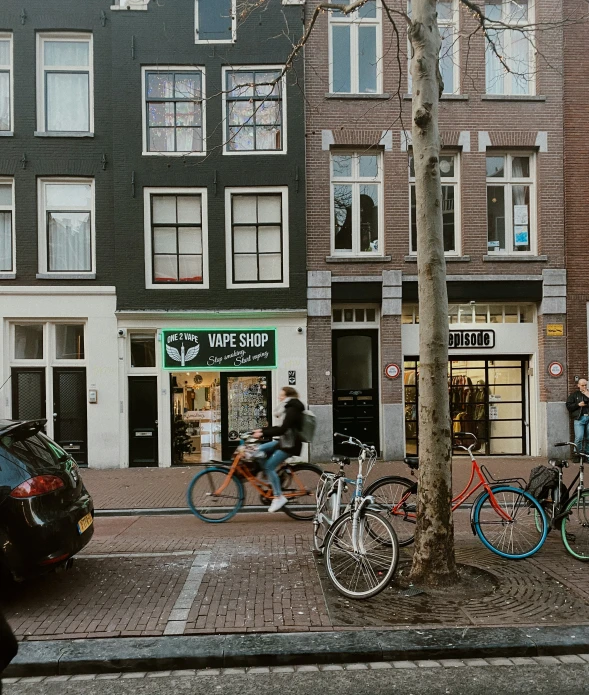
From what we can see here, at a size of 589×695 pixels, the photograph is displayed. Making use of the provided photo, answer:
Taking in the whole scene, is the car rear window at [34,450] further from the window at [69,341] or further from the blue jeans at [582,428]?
the blue jeans at [582,428]

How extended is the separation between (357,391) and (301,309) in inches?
96.7

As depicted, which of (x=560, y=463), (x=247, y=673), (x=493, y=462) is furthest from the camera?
(x=493, y=462)

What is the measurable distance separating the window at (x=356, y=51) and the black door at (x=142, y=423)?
8278mm

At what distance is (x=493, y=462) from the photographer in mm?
13258

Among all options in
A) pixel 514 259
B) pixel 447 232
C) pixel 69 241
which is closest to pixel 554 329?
pixel 514 259

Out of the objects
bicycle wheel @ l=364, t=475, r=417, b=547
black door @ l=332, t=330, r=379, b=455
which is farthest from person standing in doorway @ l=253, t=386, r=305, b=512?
black door @ l=332, t=330, r=379, b=455

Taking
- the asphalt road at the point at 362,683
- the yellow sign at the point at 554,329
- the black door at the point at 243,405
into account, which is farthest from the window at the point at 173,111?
the asphalt road at the point at 362,683

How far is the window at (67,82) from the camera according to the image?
44.8 feet

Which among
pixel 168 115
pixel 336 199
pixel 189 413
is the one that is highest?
pixel 168 115

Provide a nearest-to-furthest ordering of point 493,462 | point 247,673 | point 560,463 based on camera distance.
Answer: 1. point 247,673
2. point 560,463
3. point 493,462

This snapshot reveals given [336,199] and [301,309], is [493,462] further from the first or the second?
[336,199]

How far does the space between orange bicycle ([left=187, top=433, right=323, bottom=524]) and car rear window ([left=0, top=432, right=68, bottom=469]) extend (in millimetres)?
2774

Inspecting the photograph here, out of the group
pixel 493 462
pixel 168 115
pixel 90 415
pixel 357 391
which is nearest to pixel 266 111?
pixel 168 115

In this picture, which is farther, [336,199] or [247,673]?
[336,199]
